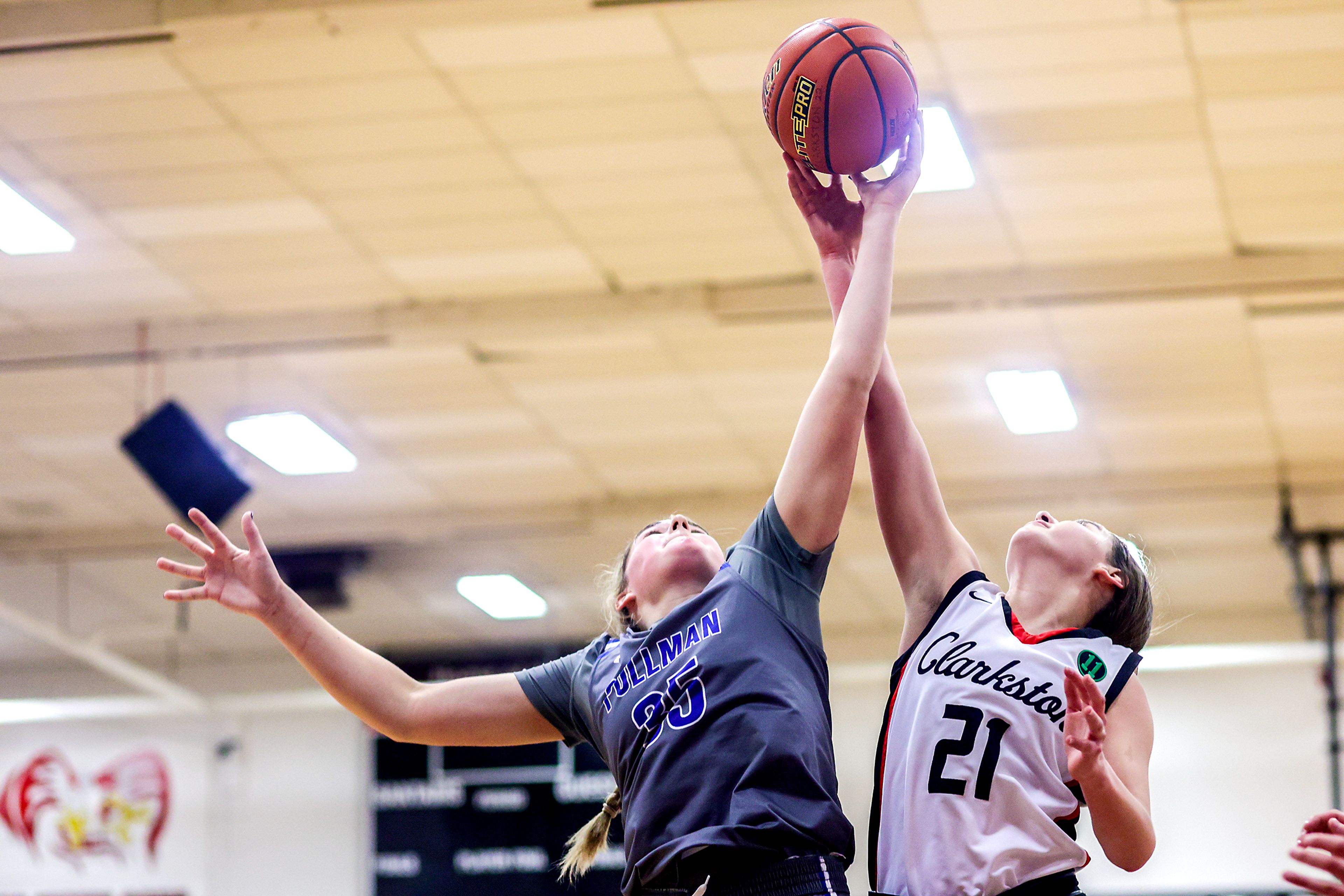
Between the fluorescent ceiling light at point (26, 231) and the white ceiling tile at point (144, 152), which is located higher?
the fluorescent ceiling light at point (26, 231)

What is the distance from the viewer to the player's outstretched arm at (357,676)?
2.45 metres

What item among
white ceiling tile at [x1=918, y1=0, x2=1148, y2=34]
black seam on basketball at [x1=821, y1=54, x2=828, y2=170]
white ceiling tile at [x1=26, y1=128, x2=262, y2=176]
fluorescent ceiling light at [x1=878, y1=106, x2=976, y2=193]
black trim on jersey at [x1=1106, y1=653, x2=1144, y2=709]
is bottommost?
black trim on jersey at [x1=1106, y1=653, x2=1144, y2=709]

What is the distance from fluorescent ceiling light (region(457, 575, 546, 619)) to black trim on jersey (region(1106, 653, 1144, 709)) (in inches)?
336

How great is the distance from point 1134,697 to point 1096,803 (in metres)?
0.25

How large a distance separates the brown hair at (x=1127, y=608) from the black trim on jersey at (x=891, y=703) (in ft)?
0.62

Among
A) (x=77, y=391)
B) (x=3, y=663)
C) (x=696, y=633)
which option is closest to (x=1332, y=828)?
(x=696, y=633)

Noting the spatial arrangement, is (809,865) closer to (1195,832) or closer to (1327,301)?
(1327,301)

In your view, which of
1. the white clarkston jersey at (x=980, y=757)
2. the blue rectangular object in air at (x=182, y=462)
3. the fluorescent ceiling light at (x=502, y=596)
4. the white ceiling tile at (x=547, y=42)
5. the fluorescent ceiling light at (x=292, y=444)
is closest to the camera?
the white clarkston jersey at (x=980, y=757)

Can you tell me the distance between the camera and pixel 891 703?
8.15 feet

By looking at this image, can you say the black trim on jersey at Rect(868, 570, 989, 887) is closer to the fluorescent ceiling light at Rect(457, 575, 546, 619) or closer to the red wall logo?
the fluorescent ceiling light at Rect(457, 575, 546, 619)

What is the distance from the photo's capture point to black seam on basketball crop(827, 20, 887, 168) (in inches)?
105

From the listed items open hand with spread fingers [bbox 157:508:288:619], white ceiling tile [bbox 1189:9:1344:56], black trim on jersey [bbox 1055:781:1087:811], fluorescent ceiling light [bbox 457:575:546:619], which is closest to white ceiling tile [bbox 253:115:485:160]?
white ceiling tile [bbox 1189:9:1344:56]

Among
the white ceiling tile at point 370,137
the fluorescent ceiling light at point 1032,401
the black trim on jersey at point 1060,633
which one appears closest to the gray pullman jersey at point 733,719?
the black trim on jersey at point 1060,633

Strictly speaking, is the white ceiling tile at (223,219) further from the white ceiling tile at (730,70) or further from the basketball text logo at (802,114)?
the basketball text logo at (802,114)
